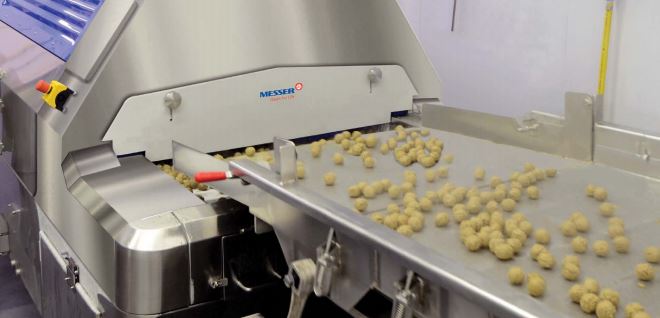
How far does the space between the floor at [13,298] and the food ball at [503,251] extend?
2.02m

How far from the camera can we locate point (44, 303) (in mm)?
2027

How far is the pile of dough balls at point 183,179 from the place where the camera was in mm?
1604

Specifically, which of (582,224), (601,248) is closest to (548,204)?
(582,224)

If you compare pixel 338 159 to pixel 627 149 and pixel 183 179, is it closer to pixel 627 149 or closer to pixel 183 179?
pixel 183 179

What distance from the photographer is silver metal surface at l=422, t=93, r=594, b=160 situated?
1.49m

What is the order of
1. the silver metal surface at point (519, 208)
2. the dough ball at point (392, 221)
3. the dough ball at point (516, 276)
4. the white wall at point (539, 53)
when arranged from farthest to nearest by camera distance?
the white wall at point (539, 53), the dough ball at point (392, 221), the dough ball at point (516, 276), the silver metal surface at point (519, 208)

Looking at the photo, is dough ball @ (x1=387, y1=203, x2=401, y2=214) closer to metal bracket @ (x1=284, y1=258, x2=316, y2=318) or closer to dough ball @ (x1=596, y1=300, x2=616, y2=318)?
metal bracket @ (x1=284, y1=258, x2=316, y2=318)

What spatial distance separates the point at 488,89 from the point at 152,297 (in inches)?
87.5

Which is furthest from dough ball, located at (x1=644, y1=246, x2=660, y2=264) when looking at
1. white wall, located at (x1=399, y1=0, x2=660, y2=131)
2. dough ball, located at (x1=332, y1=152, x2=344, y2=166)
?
white wall, located at (x1=399, y1=0, x2=660, y2=131)

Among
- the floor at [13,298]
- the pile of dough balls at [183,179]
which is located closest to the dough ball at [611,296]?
the pile of dough balls at [183,179]

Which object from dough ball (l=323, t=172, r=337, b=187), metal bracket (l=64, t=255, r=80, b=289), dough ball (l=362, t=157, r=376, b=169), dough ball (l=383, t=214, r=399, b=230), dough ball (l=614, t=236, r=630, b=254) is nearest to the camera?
dough ball (l=614, t=236, r=630, b=254)

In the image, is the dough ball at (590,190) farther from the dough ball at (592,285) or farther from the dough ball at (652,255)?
the dough ball at (592,285)

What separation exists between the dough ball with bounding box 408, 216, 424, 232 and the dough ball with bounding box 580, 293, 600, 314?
35 cm

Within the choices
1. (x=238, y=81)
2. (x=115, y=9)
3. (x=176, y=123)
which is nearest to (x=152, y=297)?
(x=176, y=123)
